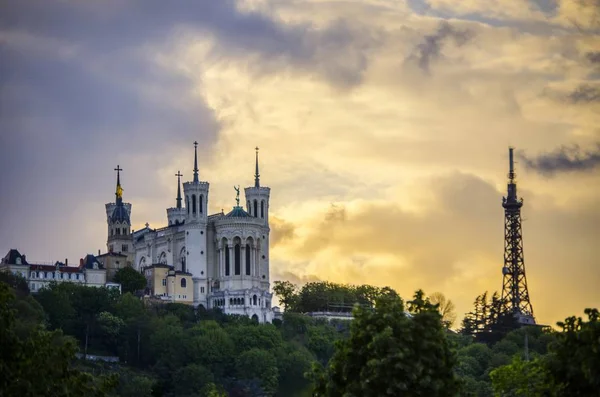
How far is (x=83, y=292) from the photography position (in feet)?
615

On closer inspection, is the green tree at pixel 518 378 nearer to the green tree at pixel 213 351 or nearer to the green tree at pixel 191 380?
the green tree at pixel 191 380

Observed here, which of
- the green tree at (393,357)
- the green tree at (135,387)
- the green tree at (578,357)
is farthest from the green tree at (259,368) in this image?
the green tree at (578,357)

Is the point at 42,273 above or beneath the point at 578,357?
above

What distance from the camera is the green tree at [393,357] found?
8075cm

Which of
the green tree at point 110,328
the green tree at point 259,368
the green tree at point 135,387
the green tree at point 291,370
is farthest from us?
the green tree at point 110,328

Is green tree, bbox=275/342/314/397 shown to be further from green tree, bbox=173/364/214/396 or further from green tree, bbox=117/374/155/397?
green tree, bbox=117/374/155/397

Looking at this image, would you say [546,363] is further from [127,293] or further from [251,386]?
[127,293]

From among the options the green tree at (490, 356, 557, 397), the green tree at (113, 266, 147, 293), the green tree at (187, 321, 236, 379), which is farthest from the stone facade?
the green tree at (490, 356, 557, 397)

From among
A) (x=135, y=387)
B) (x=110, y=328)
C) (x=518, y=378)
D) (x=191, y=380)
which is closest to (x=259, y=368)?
(x=191, y=380)

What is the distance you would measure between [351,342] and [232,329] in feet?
341

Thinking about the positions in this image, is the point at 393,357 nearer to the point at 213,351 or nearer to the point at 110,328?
the point at 213,351

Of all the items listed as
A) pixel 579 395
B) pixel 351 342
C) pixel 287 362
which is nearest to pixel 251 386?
pixel 287 362

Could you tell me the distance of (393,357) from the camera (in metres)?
80.6

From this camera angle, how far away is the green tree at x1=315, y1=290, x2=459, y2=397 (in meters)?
80.8
